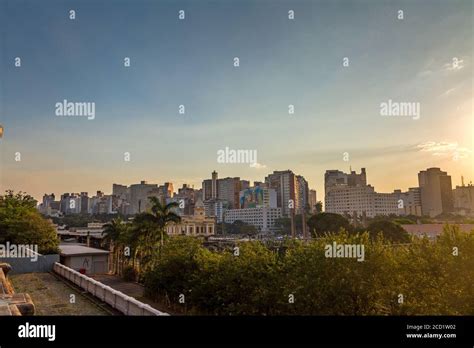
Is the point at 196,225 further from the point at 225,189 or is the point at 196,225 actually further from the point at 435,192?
the point at 225,189

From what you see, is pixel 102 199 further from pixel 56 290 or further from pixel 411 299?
pixel 411 299

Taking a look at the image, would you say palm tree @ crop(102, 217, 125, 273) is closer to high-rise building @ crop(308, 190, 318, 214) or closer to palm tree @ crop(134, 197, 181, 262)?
palm tree @ crop(134, 197, 181, 262)

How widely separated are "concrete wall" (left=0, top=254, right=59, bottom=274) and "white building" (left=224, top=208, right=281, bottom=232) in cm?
5055

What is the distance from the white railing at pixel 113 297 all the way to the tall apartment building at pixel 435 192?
18504 mm

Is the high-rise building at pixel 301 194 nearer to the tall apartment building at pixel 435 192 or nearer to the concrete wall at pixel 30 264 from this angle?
the tall apartment building at pixel 435 192

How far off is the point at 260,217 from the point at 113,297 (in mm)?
58963

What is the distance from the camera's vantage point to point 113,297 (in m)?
7.66

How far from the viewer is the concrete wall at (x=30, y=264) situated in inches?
533

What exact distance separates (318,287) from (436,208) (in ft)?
83.2

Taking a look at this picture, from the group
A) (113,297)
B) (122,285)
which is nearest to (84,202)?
(122,285)

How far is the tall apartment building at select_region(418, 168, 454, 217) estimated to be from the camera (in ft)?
69.8

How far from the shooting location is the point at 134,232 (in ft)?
72.4

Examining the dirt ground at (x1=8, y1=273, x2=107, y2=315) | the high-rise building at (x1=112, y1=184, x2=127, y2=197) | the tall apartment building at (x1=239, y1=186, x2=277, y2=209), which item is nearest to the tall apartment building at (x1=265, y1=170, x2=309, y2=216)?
the tall apartment building at (x1=239, y1=186, x2=277, y2=209)

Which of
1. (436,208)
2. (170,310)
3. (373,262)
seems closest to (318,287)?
(373,262)
